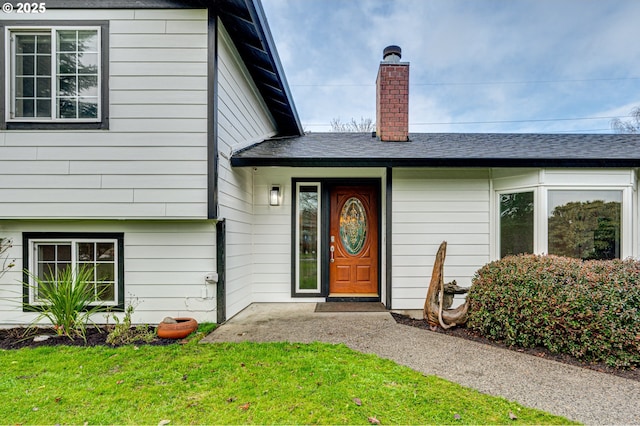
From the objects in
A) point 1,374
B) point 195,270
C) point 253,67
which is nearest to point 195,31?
point 253,67

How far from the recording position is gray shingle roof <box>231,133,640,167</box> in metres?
4.39

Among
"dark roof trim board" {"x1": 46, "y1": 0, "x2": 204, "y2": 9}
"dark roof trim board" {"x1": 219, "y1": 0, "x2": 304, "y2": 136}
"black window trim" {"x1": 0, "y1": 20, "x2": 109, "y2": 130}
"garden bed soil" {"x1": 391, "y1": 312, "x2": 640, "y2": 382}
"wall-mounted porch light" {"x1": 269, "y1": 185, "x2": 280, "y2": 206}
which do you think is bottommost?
"garden bed soil" {"x1": 391, "y1": 312, "x2": 640, "y2": 382}

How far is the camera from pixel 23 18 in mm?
3719

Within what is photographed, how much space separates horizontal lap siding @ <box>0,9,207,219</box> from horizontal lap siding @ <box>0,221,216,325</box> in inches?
10.2

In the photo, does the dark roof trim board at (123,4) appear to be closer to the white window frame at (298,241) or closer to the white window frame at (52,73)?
A: the white window frame at (52,73)

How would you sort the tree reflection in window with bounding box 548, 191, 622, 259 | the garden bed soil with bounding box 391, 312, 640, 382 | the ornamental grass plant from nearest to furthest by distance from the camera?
the garden bed soil with bounding box 391, 312, 640, 382
the ornamental grass plant
the tree reflection in window with bounding box 548, 191, 622, 259

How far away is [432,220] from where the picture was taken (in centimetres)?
500

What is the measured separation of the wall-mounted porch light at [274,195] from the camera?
5.41 metres

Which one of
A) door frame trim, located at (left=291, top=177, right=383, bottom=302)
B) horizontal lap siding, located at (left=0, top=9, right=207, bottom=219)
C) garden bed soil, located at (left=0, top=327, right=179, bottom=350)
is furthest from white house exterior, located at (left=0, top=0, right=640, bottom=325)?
door frame trim, located at (left=291, top=177, right=383, bottom=302)

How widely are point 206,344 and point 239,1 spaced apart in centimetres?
398

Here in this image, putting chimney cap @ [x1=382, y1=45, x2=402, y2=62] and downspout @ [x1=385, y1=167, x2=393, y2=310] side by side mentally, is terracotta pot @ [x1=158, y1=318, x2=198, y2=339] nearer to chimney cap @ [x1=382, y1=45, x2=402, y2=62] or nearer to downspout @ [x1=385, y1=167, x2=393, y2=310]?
downspout @ [x1=385, y1=167, x2=393, y2=310]

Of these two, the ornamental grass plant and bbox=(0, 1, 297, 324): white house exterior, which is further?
bbox=(0, 1, 297, 324): white house exterior

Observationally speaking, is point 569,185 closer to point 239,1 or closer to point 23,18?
point 239,1

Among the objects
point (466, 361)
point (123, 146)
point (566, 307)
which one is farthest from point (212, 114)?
point (566, 307)
